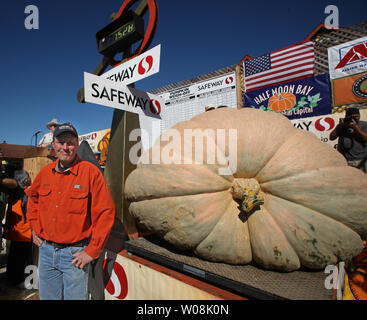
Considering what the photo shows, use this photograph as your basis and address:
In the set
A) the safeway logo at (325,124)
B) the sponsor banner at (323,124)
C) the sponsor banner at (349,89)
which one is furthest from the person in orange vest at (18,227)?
the sponsor banner at (349,89)

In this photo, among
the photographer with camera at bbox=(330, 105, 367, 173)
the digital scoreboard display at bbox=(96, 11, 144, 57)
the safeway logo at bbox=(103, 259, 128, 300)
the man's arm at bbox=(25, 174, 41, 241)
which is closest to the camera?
the safeway logo at bbox=(103, 259, 128, 300)

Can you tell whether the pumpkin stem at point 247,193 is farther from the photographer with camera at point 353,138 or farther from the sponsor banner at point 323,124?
the sponsor banner at point 323,124

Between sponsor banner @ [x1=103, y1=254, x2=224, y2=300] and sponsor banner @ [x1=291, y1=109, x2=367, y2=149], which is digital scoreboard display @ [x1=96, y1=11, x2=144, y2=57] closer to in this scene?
sponsor banner @ [x1=103, y1=254, x2=224, y2=300]

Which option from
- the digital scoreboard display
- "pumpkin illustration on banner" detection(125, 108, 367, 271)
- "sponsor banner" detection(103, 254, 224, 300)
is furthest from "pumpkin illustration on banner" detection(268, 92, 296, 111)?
"sponsor banner" detection(103, 254, 224, 300)

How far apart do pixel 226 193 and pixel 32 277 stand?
353 cm

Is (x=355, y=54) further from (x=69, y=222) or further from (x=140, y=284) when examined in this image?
(x=69, y=222)

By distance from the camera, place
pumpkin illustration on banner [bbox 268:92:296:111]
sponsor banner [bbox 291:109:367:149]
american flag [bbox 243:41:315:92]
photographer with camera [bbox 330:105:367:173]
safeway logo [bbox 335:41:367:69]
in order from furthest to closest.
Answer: pumpkin illustration on banner [bbox 268:92:296:111] < american flag [bbox 243:41:315:92] < safeway logo [bbox 335:41:367:69] < sponsor banner [bbox 291:109:367:149] < photographer with camera [bbox 330:105:367:173]

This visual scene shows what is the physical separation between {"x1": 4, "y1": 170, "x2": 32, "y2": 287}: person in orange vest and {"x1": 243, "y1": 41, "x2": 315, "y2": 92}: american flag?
7.95 meters

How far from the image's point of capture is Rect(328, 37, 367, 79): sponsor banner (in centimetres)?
569

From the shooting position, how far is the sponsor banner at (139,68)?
2.01 meters

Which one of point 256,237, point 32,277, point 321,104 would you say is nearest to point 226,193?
point 256,237

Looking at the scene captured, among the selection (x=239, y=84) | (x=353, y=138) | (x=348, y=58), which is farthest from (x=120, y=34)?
(x=348, y=58)

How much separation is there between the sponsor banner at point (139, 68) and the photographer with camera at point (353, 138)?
10.0 ft
